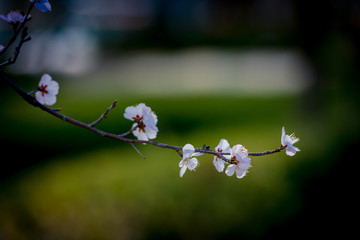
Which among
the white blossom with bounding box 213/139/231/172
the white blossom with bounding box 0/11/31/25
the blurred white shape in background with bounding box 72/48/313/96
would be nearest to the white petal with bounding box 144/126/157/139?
the white blossom with bounding box 213/139/231/172

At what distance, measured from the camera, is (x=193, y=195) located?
2326 mm

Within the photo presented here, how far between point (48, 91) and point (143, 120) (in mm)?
229

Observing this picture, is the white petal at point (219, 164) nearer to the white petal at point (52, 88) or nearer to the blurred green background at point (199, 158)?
the white petal at point (52, 88)

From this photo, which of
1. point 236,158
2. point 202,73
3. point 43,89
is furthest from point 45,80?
point 202,73

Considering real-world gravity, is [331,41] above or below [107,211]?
above

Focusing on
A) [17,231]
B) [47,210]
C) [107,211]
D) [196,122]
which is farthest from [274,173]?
[196,122]

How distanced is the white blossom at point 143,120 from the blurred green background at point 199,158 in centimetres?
135

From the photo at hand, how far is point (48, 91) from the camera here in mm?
916

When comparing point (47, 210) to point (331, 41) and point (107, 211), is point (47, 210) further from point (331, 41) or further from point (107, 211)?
point (331, 41)

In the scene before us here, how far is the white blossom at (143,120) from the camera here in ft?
2.93

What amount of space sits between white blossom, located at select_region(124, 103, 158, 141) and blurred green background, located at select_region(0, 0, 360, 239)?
1.35 m

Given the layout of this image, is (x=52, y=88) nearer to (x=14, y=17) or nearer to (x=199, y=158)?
(x=14, y=17)

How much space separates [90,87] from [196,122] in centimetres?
320

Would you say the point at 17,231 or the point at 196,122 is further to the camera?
the point at 196,122
